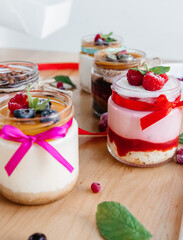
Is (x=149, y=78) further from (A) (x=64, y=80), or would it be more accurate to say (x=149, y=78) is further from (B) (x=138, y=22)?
(B) (x=138, y=22)

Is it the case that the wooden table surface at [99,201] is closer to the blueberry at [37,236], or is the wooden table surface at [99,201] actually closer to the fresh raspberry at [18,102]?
the blueberry at [37,236]

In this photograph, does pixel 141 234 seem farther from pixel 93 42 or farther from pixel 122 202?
pixel 93 42

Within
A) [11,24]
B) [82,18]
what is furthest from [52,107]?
[82,18]

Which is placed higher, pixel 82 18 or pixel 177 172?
pixel 82 18

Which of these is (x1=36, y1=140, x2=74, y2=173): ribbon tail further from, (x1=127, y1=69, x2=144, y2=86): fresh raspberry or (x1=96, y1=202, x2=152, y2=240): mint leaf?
(x1=127, y1=69, x2=144, y2=86): fresh raspberry

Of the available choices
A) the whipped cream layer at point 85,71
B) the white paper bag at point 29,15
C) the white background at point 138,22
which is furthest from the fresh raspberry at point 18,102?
the white background at point 138,22

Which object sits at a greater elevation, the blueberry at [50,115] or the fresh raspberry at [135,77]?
the fresh raspberry at [135,77]
